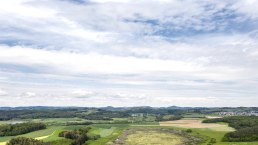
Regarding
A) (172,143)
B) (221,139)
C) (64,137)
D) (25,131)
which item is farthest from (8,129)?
(221,139)

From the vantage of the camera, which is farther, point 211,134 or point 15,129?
point 15,129

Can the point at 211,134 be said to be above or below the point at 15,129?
below

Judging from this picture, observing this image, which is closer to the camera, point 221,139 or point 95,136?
point 221,139

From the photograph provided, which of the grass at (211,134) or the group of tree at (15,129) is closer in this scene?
the grass at (211,134)

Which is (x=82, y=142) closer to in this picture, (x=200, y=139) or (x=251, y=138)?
(x=200, y=139)

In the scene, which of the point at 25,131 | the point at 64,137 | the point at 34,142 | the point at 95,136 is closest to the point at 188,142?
the point at 95,136

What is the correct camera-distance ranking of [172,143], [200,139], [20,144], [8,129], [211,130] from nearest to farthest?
[20,144], [172,143], [200,139], [8,129], [211,130]

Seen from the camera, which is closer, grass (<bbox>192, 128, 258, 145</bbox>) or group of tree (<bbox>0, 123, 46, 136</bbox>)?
grass (<bbox>192, 128, 258, 145</bbox>)

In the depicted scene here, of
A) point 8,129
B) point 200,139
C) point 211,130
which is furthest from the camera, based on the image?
point 211,130

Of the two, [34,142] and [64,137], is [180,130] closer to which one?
[64,137]
